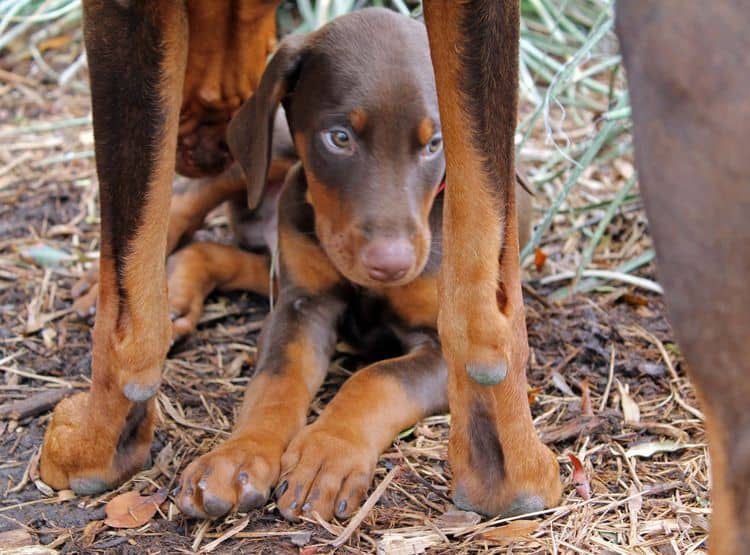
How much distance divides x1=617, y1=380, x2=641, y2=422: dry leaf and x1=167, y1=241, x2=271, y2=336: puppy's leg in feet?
4.66

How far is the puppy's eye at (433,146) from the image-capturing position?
321 centimetres

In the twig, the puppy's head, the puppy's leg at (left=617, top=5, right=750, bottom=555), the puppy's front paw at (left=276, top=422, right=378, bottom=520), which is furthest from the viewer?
the twig

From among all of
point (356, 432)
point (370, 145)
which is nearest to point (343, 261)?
point (370, 145)

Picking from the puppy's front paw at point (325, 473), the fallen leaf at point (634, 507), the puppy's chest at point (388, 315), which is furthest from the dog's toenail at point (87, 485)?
the fallen leaf at point (634, 507)

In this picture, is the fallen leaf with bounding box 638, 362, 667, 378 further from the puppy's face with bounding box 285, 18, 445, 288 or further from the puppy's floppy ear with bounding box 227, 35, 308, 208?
the puppy's floppy ear with bounding box 227, 35, 308, 208

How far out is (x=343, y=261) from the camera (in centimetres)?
309

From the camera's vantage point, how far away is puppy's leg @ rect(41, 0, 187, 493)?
227 centimetres


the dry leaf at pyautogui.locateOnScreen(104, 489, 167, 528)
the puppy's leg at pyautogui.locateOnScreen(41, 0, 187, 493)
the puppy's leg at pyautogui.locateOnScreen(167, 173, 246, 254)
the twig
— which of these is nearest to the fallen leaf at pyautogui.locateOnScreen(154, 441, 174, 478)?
the dry leaf at pyautogui.locateOnScreen(104, 489, 167, 528)

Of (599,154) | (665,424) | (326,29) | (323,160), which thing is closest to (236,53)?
(326,29)

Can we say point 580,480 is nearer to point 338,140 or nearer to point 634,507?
point 634,507

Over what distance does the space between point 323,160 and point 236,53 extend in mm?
586

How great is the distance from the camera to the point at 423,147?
3.20m

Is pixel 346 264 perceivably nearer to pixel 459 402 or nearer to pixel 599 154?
pixel 459 402

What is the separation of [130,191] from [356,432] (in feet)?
2.82
